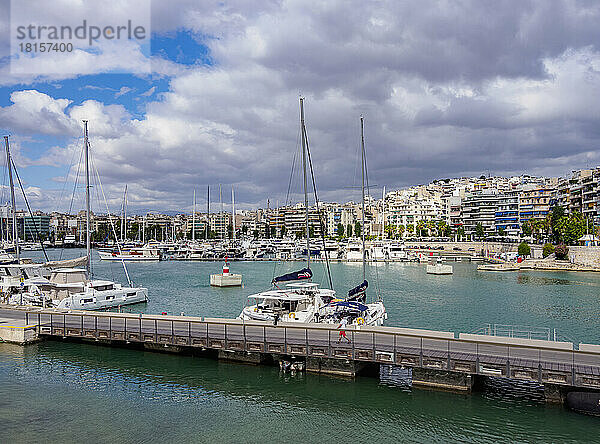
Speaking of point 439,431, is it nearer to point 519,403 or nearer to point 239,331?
point 519,403

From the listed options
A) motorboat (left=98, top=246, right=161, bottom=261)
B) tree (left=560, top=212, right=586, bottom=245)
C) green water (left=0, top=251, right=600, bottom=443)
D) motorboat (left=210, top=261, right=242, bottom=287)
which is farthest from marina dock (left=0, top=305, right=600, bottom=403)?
motorboat (left=98, top=246, right=161, bottom=261)

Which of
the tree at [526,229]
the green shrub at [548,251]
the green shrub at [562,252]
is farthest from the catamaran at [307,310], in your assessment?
the tree at [526,229]

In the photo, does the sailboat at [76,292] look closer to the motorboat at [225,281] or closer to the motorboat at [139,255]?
the motorboat at [225,281]

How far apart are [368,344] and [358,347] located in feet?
1.92

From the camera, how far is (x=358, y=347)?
24.5 m

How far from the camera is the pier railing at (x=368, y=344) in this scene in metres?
21.1

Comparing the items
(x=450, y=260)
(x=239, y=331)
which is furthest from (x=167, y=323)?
(x=450, y=260)

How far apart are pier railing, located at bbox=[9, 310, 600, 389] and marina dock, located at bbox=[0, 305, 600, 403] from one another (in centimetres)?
4

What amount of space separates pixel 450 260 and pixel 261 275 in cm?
5201

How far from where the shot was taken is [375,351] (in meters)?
23.5

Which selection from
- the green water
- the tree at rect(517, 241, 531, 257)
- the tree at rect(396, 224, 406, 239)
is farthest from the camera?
the tree at rect(396, 224, 406, 239)

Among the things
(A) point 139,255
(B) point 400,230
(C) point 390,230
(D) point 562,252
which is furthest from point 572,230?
(A) point 139,255

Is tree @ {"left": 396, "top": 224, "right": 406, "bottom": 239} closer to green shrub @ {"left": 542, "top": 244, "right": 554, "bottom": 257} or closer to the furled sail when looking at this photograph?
green shrub @ {"left": 542, "top": 244, "right": 554, "bottom": 257}

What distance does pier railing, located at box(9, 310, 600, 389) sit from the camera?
2106 centimetres
